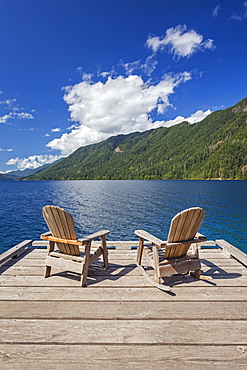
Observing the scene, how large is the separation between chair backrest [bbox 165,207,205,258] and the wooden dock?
2.15ft

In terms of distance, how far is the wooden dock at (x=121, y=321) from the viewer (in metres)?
2.06

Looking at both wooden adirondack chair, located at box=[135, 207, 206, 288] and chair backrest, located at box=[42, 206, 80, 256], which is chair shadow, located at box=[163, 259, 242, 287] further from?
chair backrest, located at box=[42, 206, 80, 256]

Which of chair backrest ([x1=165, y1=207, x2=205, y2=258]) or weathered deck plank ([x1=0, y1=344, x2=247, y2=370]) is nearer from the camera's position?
weathered deck plank ([x1=0, y1=344, x2=247, y2=370])

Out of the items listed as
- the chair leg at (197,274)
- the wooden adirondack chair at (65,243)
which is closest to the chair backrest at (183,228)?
the chair leg at (197,274)

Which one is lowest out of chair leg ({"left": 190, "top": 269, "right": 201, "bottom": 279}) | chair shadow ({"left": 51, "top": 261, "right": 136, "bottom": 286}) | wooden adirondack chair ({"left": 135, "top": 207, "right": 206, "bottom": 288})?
chair shadow ({"left": 51, "top": 261, "right": 136, "bottom": 286})

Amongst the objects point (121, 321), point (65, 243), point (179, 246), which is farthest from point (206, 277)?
point (65, 243)

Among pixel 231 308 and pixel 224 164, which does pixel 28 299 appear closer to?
pixel 231 308

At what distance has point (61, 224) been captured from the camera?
3654mm

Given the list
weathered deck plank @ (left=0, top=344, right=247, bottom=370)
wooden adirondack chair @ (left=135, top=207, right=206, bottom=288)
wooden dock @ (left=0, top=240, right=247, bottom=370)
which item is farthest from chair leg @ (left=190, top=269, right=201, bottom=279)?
weathered deck plank @ (left=0, top=344, right=247, bottom=370)

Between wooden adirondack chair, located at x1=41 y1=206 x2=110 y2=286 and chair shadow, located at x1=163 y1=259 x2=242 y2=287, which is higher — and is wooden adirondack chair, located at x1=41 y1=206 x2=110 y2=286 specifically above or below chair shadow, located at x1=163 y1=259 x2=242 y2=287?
above

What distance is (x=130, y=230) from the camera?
15797mm

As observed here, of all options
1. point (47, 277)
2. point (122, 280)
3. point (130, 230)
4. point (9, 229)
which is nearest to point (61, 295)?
point (47, 277)

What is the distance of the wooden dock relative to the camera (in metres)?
2.06

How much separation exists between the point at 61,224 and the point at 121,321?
1.93 meters
